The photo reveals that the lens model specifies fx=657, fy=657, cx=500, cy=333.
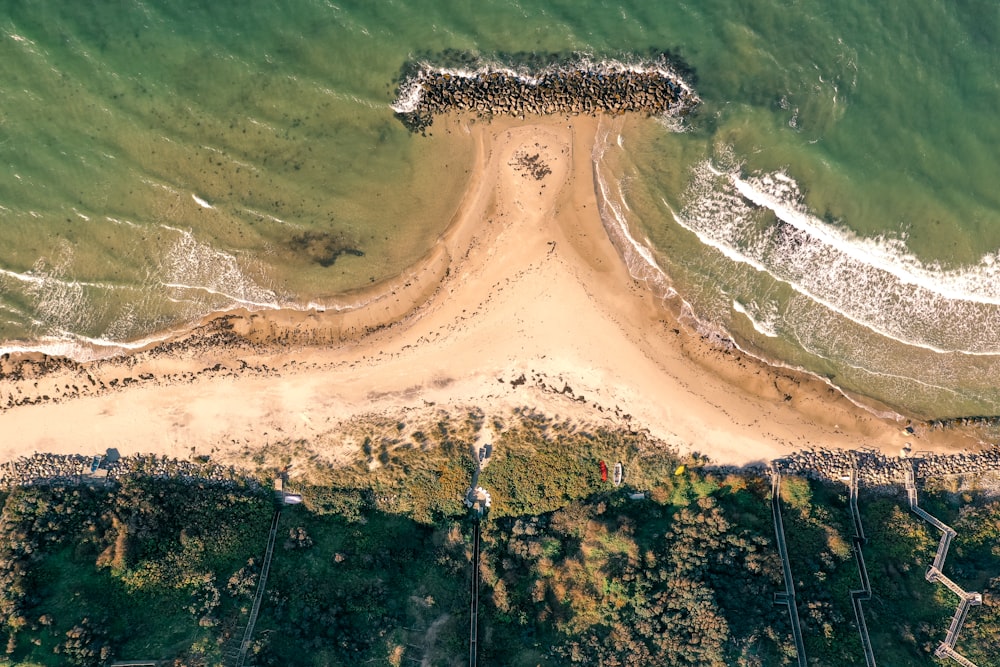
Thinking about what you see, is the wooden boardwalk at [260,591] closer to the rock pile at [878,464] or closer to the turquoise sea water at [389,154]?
the turquoise sea water at [389,154]

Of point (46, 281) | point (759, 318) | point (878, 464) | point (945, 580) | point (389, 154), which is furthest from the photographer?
point (878, 464)

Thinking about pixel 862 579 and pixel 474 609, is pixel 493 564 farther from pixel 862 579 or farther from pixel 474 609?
pixel 862 579

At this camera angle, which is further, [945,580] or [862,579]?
[862,579]

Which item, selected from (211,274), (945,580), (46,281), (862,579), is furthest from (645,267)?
(46,281)

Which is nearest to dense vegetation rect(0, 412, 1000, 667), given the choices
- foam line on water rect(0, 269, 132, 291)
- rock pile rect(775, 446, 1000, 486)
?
A: rock pile rect(775, 446, 1000, 486)

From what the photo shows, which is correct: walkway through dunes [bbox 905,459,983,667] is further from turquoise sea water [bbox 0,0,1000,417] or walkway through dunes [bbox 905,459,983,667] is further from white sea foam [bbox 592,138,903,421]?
turquoise sea water [bbox 0,0,1000,417]

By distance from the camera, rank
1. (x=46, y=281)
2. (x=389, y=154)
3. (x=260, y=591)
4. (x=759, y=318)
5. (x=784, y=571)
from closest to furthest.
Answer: (x=260, y=591), (x=784, y=571), (x=389, y=154), (x=46, y=281), (x=759, y=318)

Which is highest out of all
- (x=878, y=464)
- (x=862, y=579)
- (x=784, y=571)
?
(x=878, y=464)

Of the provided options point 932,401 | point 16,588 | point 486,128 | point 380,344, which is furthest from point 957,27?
point 16,588
